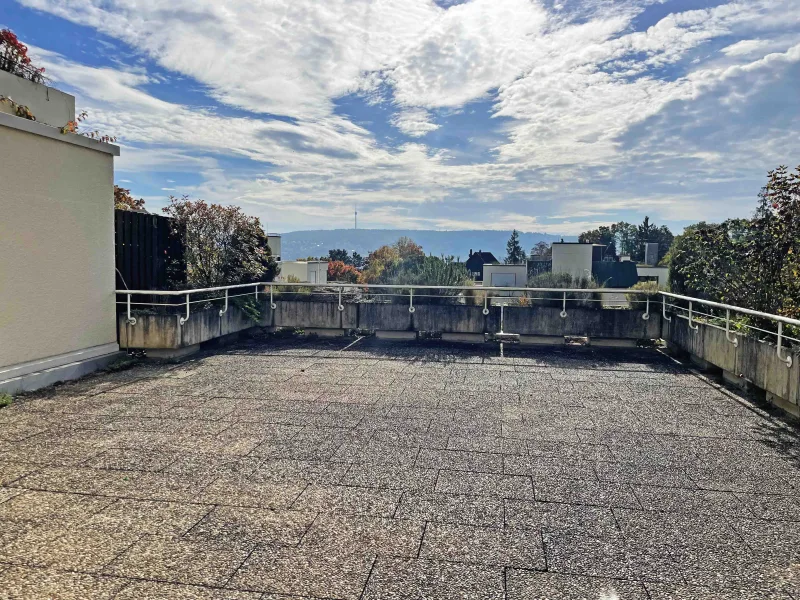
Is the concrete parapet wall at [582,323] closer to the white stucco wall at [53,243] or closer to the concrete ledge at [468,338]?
the concrete ledge at [468,338]

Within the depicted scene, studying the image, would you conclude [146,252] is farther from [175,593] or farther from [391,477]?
[175,593]

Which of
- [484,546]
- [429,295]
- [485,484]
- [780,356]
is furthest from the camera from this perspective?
[429,295]

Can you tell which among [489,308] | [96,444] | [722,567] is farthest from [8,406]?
[489,308]

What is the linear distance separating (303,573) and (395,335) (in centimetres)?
725

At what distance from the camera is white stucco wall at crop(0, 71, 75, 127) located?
627 cm

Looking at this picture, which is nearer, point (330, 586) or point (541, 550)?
point (330, 586)

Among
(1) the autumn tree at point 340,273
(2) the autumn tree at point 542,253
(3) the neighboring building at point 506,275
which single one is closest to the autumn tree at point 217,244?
(3) the neighboring building at point 506,275

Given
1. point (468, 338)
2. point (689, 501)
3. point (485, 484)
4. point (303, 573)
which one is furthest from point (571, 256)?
point (303, 573)

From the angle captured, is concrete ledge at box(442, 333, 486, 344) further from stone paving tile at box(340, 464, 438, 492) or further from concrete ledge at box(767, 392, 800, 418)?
stone paving tile at box(340, 464, 438, 492)

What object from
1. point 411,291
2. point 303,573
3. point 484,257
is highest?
point 484,257

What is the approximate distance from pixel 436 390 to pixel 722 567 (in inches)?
149

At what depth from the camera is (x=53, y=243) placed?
6188 mm

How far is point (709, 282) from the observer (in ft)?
26.5

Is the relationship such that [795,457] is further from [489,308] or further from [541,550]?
[489,308]
